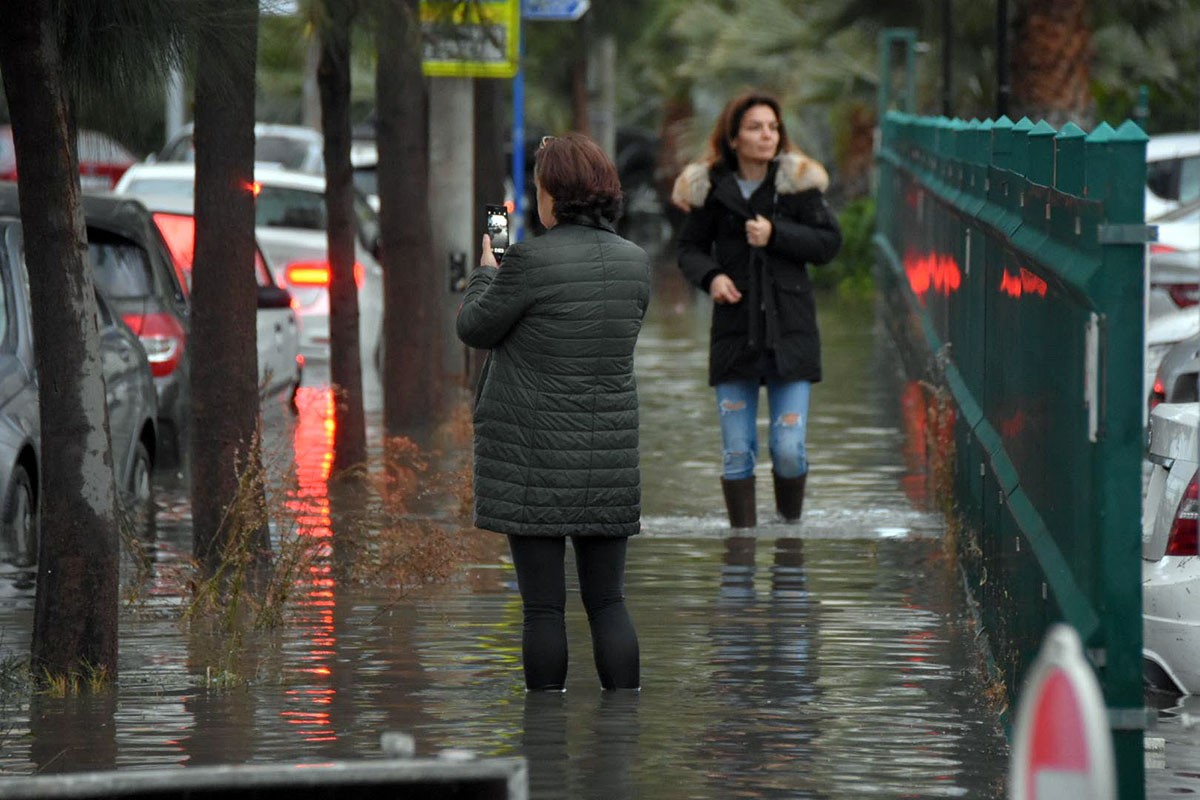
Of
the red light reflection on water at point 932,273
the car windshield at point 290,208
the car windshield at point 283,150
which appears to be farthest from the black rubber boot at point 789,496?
the car windshield at point 283,150

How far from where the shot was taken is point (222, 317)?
9.32 meters

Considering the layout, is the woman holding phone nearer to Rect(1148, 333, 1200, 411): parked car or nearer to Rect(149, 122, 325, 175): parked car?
Rect(1148, 333, 1200, 411): parked car

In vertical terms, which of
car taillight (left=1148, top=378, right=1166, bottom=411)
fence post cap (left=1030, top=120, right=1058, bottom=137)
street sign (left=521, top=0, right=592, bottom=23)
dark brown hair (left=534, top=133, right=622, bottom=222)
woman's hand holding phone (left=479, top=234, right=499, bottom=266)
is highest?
street sign (left=521, top=0, right=592, bottom=23)

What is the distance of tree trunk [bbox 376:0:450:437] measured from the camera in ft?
47.2

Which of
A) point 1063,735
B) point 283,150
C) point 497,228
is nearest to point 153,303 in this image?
point 497,228

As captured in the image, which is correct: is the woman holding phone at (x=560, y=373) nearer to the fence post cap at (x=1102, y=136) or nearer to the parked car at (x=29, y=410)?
the parked car at (x=29, y=410)

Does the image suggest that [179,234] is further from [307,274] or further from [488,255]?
[488,255]

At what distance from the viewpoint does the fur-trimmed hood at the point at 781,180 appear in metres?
10.5

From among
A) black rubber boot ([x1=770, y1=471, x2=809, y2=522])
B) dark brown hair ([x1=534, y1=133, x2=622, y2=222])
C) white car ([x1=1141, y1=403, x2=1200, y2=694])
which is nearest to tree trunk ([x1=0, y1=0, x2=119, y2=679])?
dark brown hair ([x1=534, y1=133, x2=622, y2=222])

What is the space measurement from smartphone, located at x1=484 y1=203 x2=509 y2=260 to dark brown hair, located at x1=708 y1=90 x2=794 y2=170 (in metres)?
3.12

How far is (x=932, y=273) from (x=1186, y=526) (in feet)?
21.8

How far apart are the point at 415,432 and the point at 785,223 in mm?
4779

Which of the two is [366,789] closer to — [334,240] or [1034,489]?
[1034,489]

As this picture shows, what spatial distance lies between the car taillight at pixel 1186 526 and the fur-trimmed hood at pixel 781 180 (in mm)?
3432
